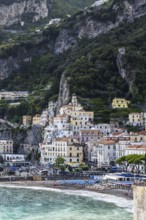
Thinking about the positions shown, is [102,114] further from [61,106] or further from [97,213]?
[97,213]

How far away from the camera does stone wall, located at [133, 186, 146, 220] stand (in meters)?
10.6

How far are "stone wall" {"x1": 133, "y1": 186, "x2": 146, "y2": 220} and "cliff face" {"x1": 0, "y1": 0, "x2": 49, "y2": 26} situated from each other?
164852 millimetres

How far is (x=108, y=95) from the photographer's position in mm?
91562

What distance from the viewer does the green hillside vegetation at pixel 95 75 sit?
91188mm

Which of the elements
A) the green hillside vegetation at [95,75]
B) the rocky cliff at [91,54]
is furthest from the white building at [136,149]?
the rocky cliff at [91,54]

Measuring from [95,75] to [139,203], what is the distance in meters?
85.0

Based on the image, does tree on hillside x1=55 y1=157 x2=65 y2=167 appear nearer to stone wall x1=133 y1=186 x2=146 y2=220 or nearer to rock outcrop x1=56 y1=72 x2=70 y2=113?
rock outcrop x1=56 y1=72 x2=70 y2=113

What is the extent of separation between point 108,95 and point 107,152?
18516 mm

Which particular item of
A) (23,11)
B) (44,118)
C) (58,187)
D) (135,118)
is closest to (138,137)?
(135,118)

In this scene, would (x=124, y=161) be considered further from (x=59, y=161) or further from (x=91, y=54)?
(x=91, y=54)

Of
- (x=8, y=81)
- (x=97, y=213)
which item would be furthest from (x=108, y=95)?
(x=97, y=213)

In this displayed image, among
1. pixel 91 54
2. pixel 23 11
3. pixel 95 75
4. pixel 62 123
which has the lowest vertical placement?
pixel 62 123

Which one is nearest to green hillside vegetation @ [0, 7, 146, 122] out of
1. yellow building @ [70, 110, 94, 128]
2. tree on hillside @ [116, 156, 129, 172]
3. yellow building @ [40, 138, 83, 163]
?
yellow building @ [70, 110, 94, 128]

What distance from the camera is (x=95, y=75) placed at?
95312 mm
